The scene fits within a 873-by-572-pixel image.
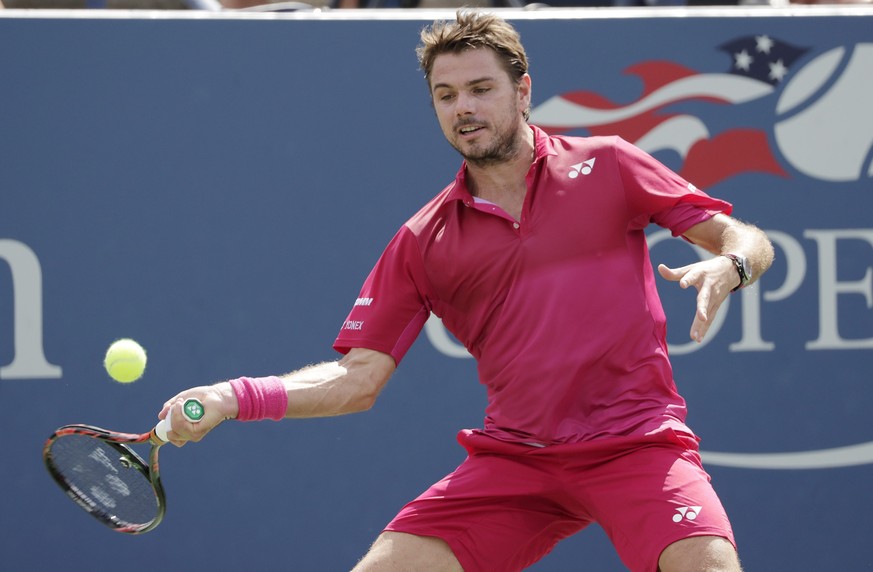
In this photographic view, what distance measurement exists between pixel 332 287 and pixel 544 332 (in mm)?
1524

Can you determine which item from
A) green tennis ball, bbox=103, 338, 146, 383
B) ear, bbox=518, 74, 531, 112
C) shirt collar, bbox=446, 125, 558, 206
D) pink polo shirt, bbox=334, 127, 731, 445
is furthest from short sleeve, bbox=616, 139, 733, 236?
green tennis ball, bbox=103, 338, 146, 383

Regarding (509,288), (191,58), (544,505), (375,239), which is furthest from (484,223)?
(191,58)

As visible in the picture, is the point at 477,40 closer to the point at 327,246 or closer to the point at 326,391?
the point at 326,391

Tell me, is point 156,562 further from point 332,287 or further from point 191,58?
point 191,58

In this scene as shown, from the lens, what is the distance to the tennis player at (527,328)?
12.1ft

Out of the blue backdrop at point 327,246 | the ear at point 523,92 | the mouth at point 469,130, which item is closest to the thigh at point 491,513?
the mouth at point 469,130

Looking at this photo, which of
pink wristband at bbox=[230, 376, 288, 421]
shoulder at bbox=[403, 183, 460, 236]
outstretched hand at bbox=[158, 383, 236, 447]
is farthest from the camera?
shoulder at bbox=[403, 183, 460, 236]

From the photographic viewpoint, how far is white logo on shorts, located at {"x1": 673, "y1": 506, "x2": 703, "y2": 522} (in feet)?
11.4

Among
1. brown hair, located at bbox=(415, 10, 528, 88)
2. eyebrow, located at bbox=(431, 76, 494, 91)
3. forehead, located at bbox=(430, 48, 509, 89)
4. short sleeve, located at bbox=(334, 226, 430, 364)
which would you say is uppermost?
brown hair, located at bbox=(415, 10, 528, 88)

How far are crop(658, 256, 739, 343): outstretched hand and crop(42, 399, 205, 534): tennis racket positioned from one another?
152 cm

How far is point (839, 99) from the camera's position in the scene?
534 cm

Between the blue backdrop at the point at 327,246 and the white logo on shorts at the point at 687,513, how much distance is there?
1.72 meters

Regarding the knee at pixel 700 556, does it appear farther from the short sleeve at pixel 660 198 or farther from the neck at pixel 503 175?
the neck at pixel 503 175

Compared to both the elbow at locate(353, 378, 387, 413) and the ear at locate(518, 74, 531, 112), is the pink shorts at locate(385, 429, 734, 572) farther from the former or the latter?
the ear at locate(518, 74, 531, 112)
